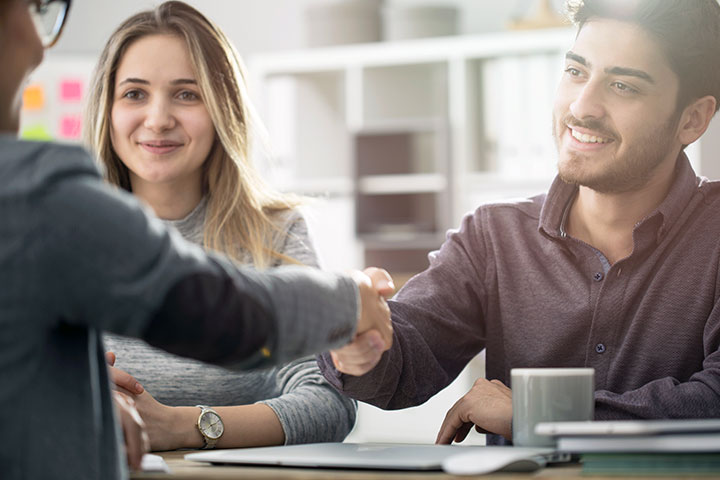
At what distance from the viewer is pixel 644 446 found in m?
0.83

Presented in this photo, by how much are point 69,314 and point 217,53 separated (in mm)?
1151

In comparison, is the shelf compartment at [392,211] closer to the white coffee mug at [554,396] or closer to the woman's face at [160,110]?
the woman's face at [160,110]

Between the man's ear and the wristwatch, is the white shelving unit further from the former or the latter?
the wristwatch

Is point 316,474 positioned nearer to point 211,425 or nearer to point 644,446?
point 644,446

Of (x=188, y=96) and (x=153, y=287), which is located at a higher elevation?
(x=188, y=96)

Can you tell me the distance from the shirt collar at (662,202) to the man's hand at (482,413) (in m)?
0.35

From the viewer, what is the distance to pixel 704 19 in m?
1.54

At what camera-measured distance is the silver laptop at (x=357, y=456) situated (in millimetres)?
907

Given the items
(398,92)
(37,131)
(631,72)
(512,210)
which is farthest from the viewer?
(37,131)

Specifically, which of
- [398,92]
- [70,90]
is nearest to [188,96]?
[398,92]

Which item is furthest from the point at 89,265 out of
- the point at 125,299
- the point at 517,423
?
the point at 517,423

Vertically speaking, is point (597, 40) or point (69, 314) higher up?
point (597, 40)

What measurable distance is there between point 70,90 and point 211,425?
4.56 m

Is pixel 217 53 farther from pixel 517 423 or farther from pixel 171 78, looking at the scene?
pixel 517 423
